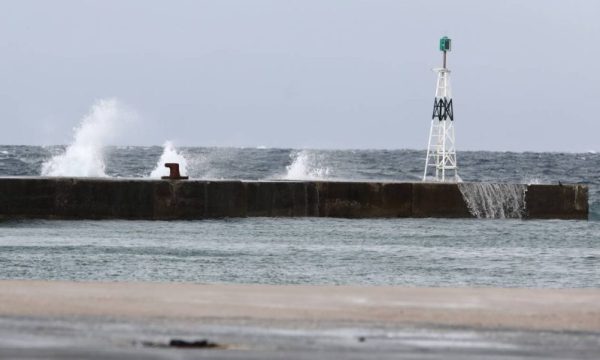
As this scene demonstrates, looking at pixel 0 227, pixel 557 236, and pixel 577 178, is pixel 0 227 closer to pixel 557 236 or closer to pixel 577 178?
pixel 557 236

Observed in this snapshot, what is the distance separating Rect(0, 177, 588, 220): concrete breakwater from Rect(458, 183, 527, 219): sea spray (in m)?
0.12

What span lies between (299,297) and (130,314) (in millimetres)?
1270

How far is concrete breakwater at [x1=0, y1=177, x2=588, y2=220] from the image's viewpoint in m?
22.7

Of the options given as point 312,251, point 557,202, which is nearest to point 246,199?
point 557,202

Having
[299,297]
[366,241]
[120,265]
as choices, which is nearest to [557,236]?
[366,241]

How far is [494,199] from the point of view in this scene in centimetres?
2602

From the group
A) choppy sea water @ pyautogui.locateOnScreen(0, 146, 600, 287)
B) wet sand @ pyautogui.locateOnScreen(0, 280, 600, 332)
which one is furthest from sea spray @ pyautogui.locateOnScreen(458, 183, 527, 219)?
wet sand @ pyautogui.locateOnScreen(0, 280, 600, 332)

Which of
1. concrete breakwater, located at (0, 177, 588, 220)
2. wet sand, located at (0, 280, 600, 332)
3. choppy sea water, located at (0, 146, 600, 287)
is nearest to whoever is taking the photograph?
wet sand, located at (0, 280, 600, 332)

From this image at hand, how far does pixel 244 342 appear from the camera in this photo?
6043 millimetres

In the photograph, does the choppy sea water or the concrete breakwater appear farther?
the concrete breakwater

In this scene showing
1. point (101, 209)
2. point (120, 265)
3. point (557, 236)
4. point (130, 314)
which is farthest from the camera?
point (101, 209)

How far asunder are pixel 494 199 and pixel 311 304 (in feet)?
61.6

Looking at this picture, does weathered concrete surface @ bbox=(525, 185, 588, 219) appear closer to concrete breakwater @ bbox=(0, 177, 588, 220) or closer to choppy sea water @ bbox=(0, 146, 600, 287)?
concrete breakwater @ bbox=(0, 177, 588, 220)

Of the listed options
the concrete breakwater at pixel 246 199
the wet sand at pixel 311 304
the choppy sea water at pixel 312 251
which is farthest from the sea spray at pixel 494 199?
the wet sand at pixel 311 304
